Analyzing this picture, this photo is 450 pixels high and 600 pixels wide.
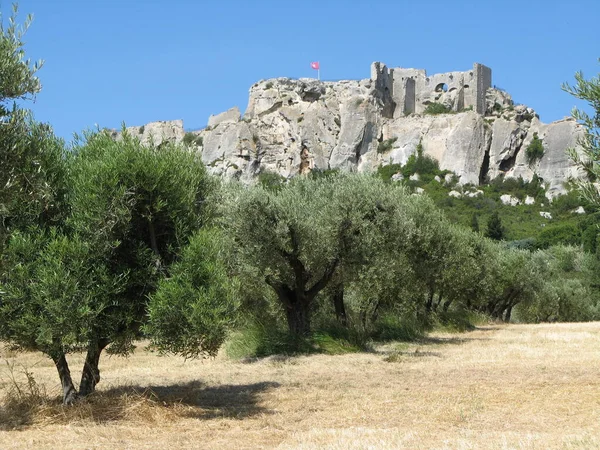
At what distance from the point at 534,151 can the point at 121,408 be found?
9255 cm

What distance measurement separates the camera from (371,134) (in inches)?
4087

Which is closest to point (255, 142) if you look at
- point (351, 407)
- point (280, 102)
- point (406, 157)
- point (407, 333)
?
point (280, 102)

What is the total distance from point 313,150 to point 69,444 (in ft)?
312

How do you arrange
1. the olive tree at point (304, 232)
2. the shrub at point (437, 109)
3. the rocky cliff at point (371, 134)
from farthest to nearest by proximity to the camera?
the shrub at point (437, 109)
the rocky cliff at point (371, 134)
the olive tree at point (304, 232)

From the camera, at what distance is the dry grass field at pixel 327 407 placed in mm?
8000

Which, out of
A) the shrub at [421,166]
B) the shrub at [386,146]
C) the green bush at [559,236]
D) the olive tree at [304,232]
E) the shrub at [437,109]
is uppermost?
the shrub at [437,109]

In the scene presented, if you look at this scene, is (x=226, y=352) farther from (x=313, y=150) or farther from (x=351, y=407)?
(x=313, y=150)

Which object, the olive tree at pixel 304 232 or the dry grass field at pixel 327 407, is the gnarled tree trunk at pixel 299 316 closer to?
the olive tree at pixel 304 232

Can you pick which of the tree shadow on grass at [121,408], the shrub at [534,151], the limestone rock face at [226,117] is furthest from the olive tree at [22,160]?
the limestone rock face at [226,117]

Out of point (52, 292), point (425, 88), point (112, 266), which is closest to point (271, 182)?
point (112, 266)

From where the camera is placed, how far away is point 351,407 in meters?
10.3

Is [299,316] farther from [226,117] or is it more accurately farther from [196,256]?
[226,117]

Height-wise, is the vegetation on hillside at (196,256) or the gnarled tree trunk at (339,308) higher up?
the vegetation on hillside at (196,256)

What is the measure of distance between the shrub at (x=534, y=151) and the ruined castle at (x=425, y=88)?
1158cm
